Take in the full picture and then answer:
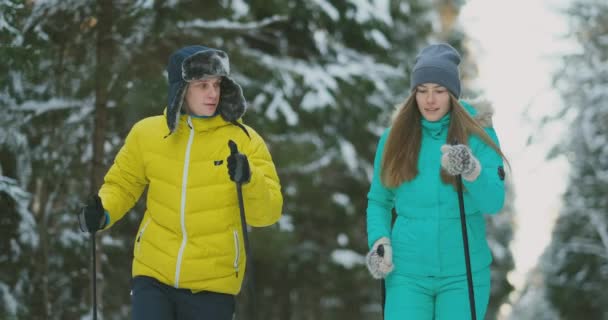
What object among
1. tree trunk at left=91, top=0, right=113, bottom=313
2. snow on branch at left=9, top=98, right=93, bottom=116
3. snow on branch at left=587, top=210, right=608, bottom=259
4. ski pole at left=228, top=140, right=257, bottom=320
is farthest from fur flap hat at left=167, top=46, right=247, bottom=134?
snow on branch at left=587, top=210, right=608, bottom=259

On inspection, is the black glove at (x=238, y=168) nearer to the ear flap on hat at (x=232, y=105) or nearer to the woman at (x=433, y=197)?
the ear flap on hat at (x=232, y=105)

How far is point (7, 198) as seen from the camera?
25.8ft

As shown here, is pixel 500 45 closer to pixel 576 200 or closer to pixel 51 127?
pixel 576 200

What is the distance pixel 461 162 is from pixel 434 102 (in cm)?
53

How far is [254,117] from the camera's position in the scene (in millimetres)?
10188

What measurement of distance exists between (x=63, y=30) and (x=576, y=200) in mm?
17478

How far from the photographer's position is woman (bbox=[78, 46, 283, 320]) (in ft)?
15.7

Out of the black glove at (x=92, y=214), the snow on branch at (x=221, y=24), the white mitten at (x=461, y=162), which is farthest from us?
the snow on branch at (x=221, y=24)

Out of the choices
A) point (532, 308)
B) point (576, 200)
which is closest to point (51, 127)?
point (576, 200)

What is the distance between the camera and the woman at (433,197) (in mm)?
4859

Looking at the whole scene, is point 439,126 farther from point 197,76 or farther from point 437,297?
point 197,76

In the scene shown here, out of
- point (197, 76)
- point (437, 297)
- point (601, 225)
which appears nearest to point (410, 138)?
point (437, 297)

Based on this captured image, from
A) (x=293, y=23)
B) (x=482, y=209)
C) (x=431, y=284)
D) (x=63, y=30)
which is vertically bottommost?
(x=431, y=284)

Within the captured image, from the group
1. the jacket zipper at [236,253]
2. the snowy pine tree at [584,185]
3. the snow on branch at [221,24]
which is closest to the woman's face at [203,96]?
the jacket zipper at [236,253]
